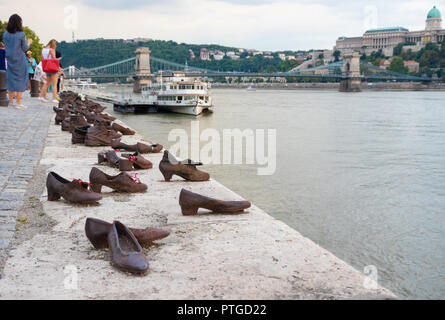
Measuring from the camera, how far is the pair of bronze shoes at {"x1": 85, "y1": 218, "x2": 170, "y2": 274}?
2.18 metres

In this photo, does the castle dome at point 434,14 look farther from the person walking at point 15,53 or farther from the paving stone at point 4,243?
the paving stone at point 4,243

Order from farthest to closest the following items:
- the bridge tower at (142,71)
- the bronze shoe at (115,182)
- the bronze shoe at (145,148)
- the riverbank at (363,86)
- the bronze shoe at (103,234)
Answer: the riverbank at (363,86)
the bridge tower at (142,71)
the bronze shoe at (145,148)
the bronze shoe at (115,182)
the bronze shoe at (103,234)

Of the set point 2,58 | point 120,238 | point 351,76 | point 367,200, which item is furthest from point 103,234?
point 351,76

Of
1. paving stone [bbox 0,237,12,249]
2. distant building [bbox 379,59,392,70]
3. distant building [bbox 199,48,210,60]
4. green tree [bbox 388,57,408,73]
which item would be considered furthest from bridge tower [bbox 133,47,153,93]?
paving stone [bbox 0,237,12,249]

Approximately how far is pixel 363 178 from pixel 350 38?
14162 cm

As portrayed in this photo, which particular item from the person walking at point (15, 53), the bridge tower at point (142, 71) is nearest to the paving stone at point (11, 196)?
the person walking at point (15, 53)

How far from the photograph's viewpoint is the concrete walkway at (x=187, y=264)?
1948 millimetres

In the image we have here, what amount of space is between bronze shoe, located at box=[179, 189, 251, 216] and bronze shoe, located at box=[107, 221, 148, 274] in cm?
66

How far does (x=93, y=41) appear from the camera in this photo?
99938 mm

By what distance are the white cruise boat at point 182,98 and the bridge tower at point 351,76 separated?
51.7 metres

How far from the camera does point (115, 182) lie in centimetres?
357

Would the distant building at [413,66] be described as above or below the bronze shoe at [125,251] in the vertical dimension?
above
